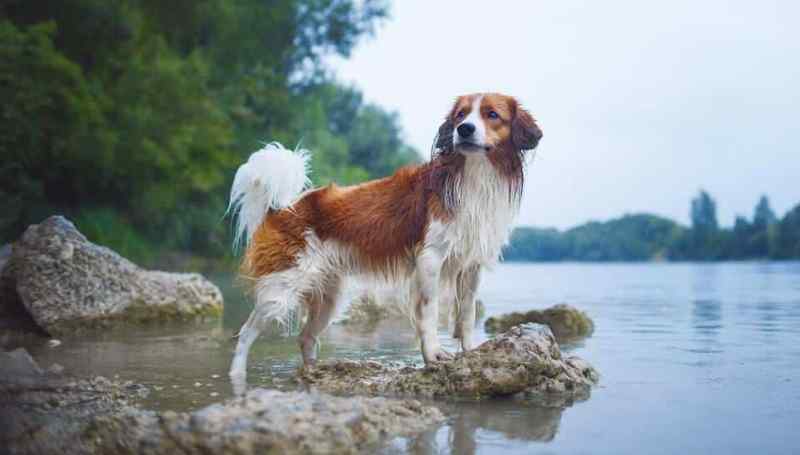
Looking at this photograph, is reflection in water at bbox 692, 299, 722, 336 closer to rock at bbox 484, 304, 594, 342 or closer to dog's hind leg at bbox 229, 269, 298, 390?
rock at bbox 484, 304, 594, 342

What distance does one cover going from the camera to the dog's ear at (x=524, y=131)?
5.60 metres

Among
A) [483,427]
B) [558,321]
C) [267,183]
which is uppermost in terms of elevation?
[267,183]

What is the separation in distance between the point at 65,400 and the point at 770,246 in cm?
1786

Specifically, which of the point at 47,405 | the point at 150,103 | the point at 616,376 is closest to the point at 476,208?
the point at 616,376

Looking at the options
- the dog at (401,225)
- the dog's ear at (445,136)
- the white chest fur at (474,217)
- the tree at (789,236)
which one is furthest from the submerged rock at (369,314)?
the tree at (789,236)

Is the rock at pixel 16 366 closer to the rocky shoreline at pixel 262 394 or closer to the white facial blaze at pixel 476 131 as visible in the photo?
the rocky shoreline at pixel 262 394

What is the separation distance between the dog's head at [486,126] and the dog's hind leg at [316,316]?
1.35m

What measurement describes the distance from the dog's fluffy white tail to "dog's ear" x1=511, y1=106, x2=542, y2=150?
1547 millimetres

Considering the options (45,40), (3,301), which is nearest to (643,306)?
(3,301)

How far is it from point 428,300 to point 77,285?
16.1 ft

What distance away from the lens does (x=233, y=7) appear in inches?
1072

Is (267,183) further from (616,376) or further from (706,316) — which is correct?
(706,316)

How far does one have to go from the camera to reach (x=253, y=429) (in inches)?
138

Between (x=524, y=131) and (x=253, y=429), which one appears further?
(x=524, y=131)
